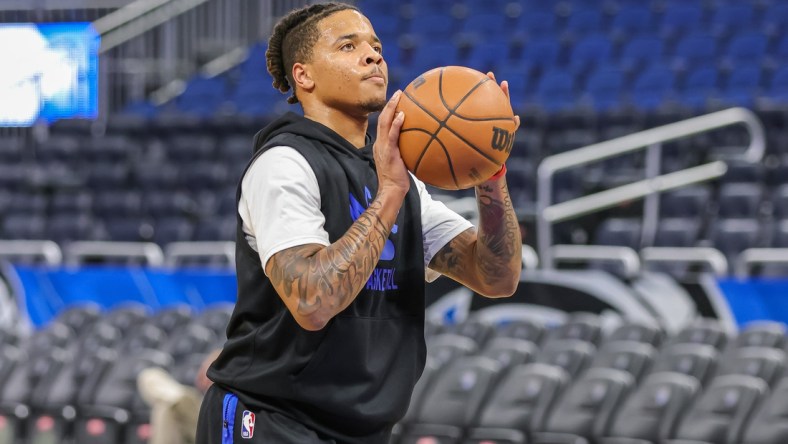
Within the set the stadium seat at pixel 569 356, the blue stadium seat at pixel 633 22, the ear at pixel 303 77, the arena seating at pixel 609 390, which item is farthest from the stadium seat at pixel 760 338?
the blue stadium seat at pixel 633 22

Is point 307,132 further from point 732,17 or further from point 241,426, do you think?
point 732,17

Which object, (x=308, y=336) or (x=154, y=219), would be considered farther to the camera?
(x=154, y=219)

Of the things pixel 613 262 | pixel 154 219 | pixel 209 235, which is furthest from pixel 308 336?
pixel 154 219

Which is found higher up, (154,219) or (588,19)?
(588,19)

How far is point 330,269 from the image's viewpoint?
229 cm

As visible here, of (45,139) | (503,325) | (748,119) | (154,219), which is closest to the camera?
(503,325)

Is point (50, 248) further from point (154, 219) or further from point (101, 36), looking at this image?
point (101, 36)

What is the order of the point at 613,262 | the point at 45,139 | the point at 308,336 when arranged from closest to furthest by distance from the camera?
the point at 308,336
the point at 613,262
the point at 45,139

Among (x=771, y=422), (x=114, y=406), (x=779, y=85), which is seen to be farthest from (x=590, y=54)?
(x=771, y=422)

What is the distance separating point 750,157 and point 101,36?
340 inches

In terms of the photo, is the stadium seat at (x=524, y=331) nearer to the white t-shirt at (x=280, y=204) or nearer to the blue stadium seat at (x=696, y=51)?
the white t-shirt at (x=280, y=204)

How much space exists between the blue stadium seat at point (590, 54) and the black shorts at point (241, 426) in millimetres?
11080

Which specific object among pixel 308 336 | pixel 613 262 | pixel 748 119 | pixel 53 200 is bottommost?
pixel 53 200

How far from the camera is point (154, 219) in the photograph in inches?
475
